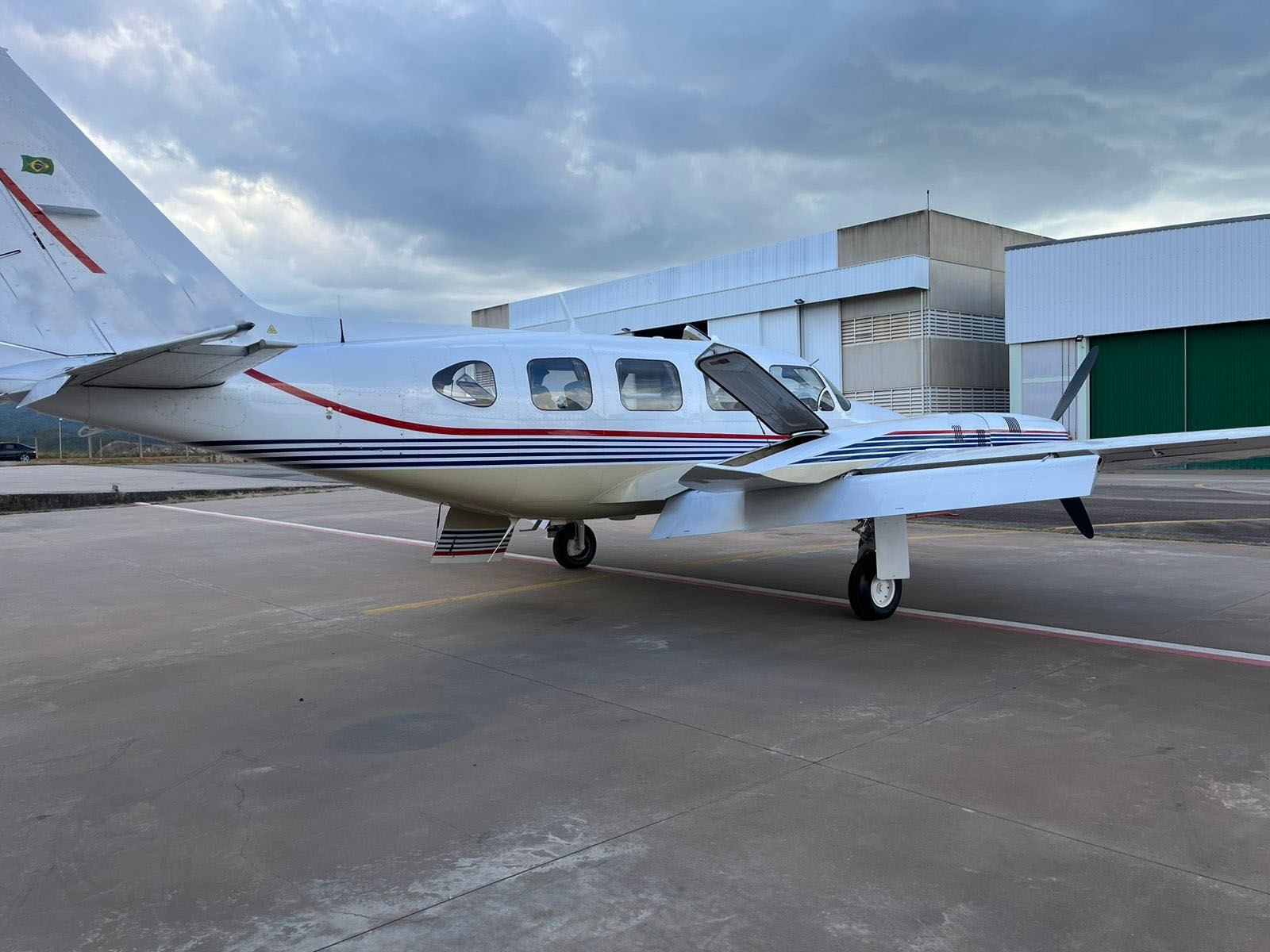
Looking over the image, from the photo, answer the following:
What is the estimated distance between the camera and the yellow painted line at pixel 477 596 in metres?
9.75

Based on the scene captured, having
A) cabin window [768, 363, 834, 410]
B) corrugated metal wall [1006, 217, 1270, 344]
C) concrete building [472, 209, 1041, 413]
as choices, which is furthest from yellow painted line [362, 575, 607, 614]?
corrugated metal wall [1006, 217, 1270, 344]

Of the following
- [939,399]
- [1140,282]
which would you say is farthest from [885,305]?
[1140,282]

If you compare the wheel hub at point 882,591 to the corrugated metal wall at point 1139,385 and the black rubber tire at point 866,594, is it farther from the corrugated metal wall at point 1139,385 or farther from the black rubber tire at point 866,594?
the corrugated metal wall at point 1139,385

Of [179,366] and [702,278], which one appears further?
[702,278]

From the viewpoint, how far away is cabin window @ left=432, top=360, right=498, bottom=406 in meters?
8.31

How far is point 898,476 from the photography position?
7812 millimetres

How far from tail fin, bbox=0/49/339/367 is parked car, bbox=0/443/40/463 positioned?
73.1 m

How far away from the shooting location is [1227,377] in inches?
1214

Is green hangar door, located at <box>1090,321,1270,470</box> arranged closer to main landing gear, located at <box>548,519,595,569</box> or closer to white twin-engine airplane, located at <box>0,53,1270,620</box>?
white twin-engine airplane, located at <box>0,53,1270,620</box>

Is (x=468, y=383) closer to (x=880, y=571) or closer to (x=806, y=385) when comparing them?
(x=806, y=385)

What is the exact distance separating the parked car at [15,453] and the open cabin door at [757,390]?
248ft

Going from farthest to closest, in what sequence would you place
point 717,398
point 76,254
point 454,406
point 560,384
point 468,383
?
point 717,398 < point 560,384 < point 468,383 < point 454,406 < point 76,254

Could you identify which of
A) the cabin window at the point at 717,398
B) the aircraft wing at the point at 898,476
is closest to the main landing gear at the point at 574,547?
the cabin window at the point at 717,398

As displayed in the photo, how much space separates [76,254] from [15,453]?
76536 millimetres
